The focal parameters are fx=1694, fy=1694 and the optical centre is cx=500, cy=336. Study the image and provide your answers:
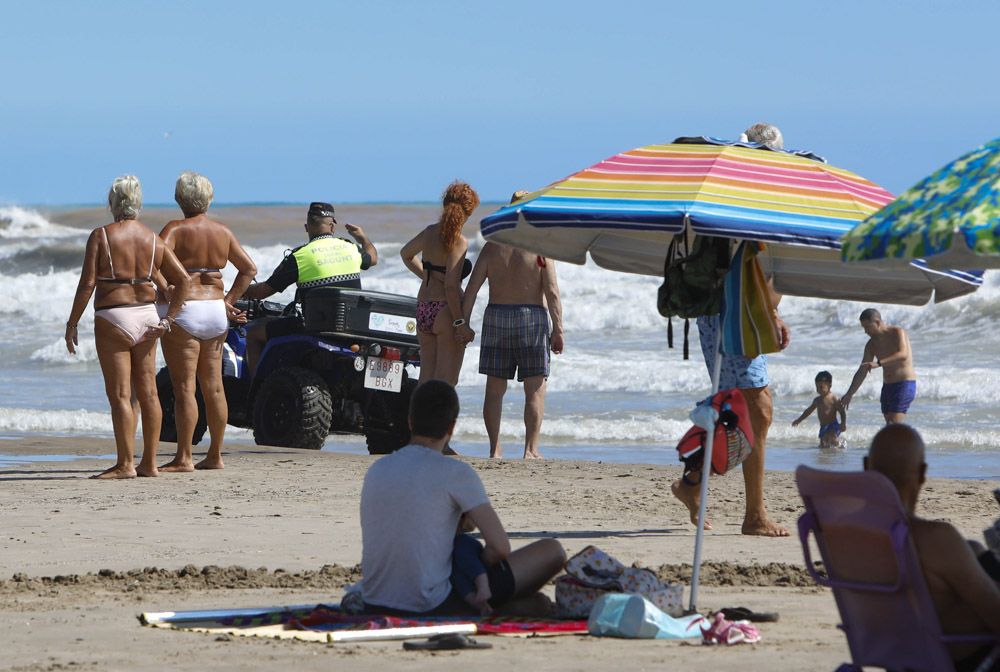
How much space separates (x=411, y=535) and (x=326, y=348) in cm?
599

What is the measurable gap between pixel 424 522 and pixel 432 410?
0.38 metres

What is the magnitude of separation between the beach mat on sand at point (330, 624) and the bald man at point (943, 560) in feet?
5.47

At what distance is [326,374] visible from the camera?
1184 centimetres

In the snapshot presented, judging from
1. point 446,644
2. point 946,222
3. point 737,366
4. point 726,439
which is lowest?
point 446,644

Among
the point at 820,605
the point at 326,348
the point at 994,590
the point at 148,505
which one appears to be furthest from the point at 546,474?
the point at 994,590

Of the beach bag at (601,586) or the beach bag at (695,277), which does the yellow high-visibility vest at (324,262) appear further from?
the beach bag at (601,586)

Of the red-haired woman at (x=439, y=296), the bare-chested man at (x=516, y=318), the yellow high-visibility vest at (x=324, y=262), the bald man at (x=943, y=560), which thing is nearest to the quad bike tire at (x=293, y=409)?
the yellow high-visibility vest at (x=324, y=262)

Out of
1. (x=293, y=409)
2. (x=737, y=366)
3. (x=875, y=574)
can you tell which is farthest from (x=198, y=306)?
(x=875, y=574)

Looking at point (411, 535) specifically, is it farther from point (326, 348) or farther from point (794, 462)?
point (794, 462)

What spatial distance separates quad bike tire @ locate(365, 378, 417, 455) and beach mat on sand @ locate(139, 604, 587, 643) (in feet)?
17.9

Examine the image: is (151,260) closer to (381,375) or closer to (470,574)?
(381,375)

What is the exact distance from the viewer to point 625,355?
2270 centimetres

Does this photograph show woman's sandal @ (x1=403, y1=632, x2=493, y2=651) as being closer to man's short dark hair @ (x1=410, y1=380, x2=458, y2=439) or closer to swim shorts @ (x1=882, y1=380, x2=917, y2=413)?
man's short dark hair @ (x1=410, y1=380, x2=458, y2=439)

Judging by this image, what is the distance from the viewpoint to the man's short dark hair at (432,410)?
577cm
